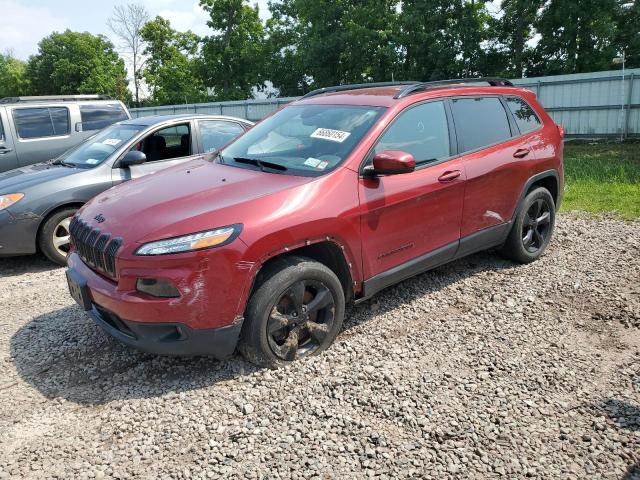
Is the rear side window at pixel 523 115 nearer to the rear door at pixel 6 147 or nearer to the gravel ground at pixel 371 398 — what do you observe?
the gravel ground at pixel 371 398

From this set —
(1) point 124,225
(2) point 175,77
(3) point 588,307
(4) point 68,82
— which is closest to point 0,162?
(1) point 124,225

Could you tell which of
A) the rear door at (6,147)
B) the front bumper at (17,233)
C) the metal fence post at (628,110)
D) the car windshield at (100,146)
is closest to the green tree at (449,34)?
the metal fence post at (628,110)

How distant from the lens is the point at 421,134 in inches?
163

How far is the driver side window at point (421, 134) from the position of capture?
155 inches

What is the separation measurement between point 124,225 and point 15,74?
58.6 meters

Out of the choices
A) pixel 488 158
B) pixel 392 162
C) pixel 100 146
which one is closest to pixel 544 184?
pixel 488 158

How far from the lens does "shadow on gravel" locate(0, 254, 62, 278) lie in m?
5.82

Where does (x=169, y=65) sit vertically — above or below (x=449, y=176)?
above

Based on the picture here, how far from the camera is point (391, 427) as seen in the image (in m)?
2.88

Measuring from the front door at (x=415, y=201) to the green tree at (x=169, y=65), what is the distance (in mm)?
35394

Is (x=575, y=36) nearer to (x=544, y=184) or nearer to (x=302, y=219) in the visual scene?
(x=544, y=184)

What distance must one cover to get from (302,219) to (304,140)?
93cm

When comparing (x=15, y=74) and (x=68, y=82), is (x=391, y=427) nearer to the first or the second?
(x=68, y=82)

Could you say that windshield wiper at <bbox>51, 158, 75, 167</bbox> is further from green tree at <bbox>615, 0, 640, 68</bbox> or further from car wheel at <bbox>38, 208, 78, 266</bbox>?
green tree at <bbox>615, 0, 640, 68</bbox>
